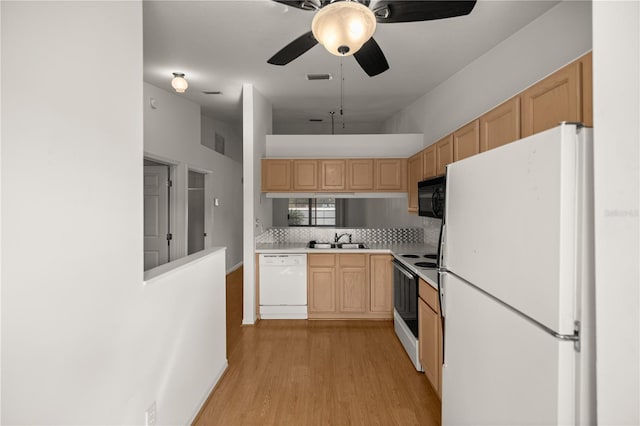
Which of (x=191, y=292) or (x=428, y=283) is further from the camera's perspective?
(x=428, y=283)

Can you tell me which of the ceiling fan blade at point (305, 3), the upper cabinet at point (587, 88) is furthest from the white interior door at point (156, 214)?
the upper cabinet at point (587, 88)

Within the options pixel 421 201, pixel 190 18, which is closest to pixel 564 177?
pixel 421 201

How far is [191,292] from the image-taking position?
2084mm

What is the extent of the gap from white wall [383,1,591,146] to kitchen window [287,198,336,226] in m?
3.73

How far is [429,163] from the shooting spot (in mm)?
3191

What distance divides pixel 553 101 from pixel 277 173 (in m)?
3.35

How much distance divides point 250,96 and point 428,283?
3.05m

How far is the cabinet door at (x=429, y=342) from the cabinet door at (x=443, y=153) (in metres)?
1.24

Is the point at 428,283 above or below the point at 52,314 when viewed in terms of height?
below

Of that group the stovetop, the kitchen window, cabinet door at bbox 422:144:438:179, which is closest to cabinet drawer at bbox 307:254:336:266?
the stovetop

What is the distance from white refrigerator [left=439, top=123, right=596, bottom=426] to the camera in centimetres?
90

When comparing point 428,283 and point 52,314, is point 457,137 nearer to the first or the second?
point 428,283

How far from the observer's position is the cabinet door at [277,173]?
4.29m

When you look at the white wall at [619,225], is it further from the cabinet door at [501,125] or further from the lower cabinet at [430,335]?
the lower cabinet at [430,335]
